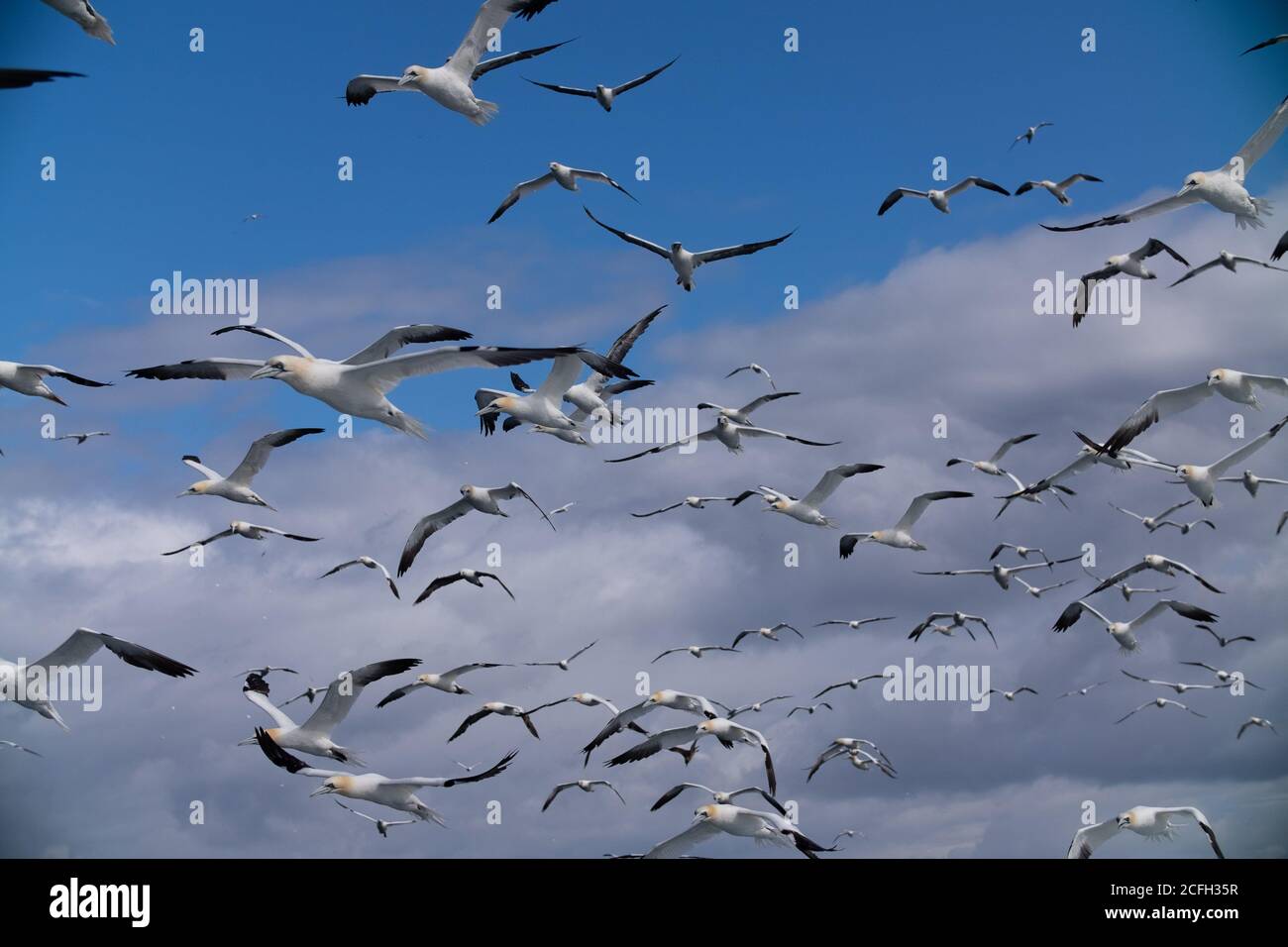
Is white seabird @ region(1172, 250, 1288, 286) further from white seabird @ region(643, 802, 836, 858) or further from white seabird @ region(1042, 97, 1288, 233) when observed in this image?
white seabird @ region(643, 802, 836, 858)

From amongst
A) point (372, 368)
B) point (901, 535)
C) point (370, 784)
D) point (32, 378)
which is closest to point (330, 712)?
point (370, 784)

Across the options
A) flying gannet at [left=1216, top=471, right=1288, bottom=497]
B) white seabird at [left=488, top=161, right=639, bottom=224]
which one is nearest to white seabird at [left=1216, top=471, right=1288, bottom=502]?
flying gannet at [left=1216, top=471, right=1288, bottom=497]

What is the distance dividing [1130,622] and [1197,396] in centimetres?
743

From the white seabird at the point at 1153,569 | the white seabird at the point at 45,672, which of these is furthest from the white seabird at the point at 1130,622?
the white seabird at the point at 45,672

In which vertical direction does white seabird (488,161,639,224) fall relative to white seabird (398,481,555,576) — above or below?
above

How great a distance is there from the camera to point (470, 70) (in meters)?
22.8

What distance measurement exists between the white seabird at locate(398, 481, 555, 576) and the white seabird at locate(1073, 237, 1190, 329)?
1284 cm

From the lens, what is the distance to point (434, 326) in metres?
21.2

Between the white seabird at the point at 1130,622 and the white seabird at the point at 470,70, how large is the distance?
1659 centimetres

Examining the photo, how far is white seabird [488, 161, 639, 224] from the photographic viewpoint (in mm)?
26031
